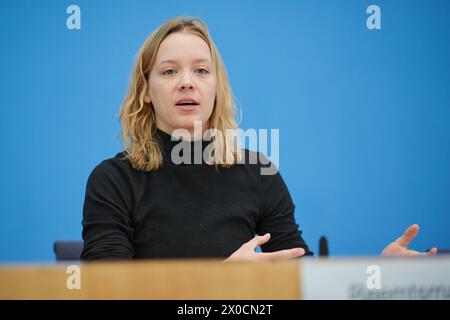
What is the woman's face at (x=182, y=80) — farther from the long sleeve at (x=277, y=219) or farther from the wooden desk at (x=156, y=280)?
the wooden desk at (x=156, y=280)

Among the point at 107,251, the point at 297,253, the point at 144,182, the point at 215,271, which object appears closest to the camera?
the point at 215,271

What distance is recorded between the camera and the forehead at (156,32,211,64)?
1014 mm

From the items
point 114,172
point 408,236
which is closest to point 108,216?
point 114,172

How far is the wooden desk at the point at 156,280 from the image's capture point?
0.40 metres

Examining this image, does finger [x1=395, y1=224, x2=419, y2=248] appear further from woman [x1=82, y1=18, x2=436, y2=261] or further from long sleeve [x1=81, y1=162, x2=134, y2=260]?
long sleeve [x1=81, y1=162, x2=134, y2=260]

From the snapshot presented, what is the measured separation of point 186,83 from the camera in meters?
1.00

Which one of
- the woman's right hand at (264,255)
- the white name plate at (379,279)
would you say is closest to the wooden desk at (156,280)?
the white name plate at (379,279)

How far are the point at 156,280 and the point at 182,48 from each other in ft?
2.25

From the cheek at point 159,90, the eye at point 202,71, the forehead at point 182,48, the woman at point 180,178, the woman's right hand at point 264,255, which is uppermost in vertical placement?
the forehead at point 182,48

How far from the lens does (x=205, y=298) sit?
41cm

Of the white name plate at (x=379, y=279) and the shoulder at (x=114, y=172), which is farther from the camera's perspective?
the shoulder at (x=114, y=172)
